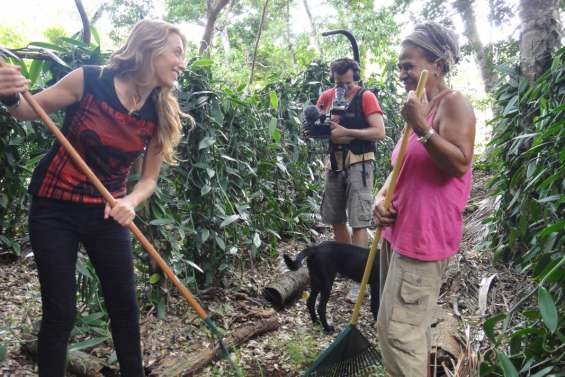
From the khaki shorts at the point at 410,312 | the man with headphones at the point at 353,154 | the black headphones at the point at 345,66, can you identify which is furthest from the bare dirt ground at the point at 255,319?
the black headphones at the point at 345,66

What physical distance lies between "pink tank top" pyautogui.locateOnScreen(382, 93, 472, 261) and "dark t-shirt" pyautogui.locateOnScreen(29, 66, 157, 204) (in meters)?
0.99

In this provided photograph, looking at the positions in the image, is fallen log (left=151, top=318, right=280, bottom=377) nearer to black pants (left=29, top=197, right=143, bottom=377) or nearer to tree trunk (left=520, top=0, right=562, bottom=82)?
black pants (left=29, top=197, right=143, bottom=377)

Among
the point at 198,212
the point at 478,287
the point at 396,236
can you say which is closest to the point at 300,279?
the point at 198,212

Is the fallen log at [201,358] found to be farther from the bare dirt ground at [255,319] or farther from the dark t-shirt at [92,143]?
the dark t-shirt at [92,143]

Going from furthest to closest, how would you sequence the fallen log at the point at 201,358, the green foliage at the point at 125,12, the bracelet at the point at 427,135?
the green foliage at the point at 125,12
the fallen log at the point at 201,358
the bracelet at the point at 427,135

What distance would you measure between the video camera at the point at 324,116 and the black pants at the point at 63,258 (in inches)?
Answer: 74.1

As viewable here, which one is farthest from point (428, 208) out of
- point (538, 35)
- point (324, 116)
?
point (538, 35)

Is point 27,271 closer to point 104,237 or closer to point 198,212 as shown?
point 198,212

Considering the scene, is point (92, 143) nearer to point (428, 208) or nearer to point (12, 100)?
point (12, 100)

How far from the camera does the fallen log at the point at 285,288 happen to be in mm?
3028

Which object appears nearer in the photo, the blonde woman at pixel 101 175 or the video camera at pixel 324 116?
the blonde woman at pixel 101 175

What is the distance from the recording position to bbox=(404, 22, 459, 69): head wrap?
1566mm

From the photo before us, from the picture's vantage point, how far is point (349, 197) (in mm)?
3271

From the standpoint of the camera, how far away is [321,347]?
105 inches
